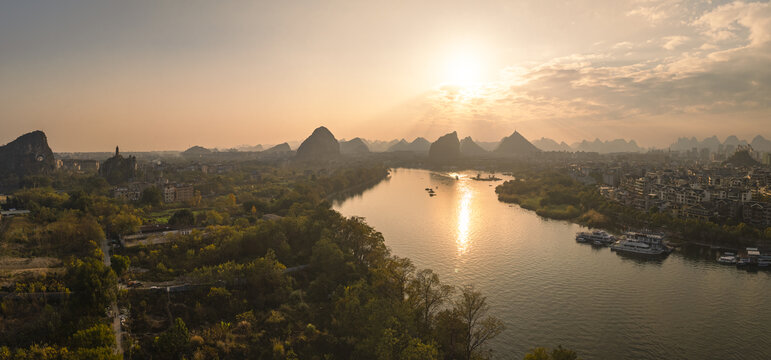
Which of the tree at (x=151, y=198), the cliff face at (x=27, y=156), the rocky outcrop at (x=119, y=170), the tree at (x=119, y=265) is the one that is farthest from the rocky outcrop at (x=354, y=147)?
the tree at (x=119, y=265)

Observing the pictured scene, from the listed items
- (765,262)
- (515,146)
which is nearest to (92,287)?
(765,262)

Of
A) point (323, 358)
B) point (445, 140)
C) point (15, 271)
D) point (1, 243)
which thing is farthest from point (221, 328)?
point (445, 140)

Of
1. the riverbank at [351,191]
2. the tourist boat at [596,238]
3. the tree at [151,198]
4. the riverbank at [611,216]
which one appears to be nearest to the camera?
the riverbank at [611,216]

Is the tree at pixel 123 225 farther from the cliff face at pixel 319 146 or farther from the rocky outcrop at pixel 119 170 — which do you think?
the cliff face at pixel 319 146

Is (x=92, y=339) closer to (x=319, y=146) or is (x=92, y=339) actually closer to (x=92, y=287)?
(x=92, y=287)

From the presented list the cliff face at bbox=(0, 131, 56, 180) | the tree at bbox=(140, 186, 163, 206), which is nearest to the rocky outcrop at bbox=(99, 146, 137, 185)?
the cliff face at bbox=(0, 131, 56, 180)

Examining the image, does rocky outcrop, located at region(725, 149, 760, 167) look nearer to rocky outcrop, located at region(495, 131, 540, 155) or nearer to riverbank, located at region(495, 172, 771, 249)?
riverbank, located at region(495, 172, 771, 249)
